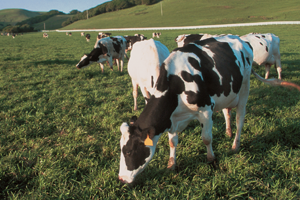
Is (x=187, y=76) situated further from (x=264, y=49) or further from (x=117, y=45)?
(x=117, y=45)

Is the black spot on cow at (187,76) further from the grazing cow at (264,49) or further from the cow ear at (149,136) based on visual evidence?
the grazing cow at (264,49)

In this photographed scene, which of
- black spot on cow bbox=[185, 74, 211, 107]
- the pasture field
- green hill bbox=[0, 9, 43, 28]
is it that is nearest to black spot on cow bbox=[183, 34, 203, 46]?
the pasture field

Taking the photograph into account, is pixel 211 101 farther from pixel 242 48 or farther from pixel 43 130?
pixel 43 130

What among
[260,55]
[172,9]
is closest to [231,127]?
[260,55]

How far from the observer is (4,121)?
4.38m

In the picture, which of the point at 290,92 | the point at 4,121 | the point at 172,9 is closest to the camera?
the point at 4,121

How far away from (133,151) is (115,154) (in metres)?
1.07

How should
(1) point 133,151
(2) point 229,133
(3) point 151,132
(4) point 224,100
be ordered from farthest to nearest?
(2) point 229,133
(4) point 224,100
(1) point 133,151
(3) point 151,132

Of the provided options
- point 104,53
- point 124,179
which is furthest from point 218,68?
point 104,53

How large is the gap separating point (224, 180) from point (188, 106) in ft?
3.65

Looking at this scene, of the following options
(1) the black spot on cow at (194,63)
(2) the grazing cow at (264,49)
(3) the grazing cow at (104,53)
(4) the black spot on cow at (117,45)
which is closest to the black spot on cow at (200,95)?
(1) the black spot on cow at (194,63)

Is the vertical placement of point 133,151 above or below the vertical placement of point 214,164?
above

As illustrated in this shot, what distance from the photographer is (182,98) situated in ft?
8.44

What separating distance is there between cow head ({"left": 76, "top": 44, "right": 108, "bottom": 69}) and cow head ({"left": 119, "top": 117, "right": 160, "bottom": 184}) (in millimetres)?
7623
